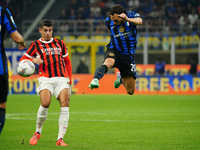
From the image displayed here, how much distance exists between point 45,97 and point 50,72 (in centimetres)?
51

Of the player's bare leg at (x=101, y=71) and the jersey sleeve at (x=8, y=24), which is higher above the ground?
the jersey sleeve at (x=8, y=24)

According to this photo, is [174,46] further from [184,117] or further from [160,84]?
[184,117]

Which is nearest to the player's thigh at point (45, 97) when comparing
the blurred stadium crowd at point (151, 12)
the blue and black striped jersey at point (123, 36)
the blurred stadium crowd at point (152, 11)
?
the blue and black striped jersey at point (123, 36)

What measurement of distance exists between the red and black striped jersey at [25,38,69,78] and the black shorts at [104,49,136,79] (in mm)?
1062

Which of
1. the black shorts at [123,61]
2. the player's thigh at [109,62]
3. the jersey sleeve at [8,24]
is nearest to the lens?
the jersey sleeve at [8,24]

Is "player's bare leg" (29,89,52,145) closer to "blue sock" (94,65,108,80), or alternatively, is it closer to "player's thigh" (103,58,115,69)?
"blue sock" (94,65,108,80)

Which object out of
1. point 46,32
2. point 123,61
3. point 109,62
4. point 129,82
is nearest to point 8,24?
point 46,32

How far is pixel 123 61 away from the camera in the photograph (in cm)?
869

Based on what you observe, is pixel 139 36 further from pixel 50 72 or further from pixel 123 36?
pixel 50 72

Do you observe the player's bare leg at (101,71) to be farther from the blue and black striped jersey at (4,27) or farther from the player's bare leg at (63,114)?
the blue and black striped jersey at (4,27)

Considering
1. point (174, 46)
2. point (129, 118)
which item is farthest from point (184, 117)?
point (174, 46)

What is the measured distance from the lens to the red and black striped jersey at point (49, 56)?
770 centimetres

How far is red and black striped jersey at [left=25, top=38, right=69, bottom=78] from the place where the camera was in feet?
25.2

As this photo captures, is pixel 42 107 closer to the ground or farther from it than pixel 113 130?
farther from it
